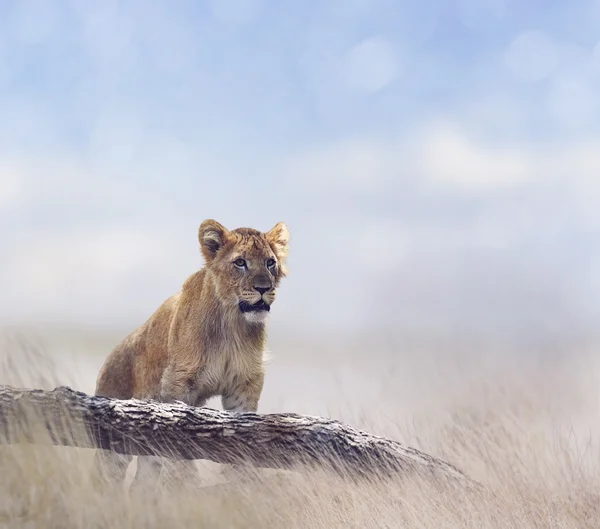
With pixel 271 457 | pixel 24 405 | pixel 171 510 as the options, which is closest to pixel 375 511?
pixel 271 457

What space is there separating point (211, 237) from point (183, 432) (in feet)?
7.03

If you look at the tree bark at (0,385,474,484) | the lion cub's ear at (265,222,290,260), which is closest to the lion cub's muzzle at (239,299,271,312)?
the lion cub's ear at (265,222,290,260)

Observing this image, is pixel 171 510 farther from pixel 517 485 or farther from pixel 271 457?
pixel 517 485

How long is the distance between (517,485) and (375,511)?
2292 mm

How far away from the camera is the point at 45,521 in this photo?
6.64 metres

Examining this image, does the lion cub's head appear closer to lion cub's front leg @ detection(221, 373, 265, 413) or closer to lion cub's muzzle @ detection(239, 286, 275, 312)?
lion cub's muzzle @ detection(239, 286, 275, 312)

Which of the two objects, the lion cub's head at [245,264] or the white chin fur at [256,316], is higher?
the lion cub's head at [245,264]

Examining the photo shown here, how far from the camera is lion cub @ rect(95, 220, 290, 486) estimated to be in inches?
356

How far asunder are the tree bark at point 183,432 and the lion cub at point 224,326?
2.63 feet

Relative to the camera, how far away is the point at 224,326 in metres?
9.25

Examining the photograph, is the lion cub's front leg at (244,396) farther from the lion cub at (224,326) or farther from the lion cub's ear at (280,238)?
the lion cub's ear at (280,238)

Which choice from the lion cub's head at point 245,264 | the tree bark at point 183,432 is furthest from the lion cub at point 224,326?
the tree bark at point 183,432

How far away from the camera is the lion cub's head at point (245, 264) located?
352 inches

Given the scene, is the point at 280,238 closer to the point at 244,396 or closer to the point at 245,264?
the point at 245,264
